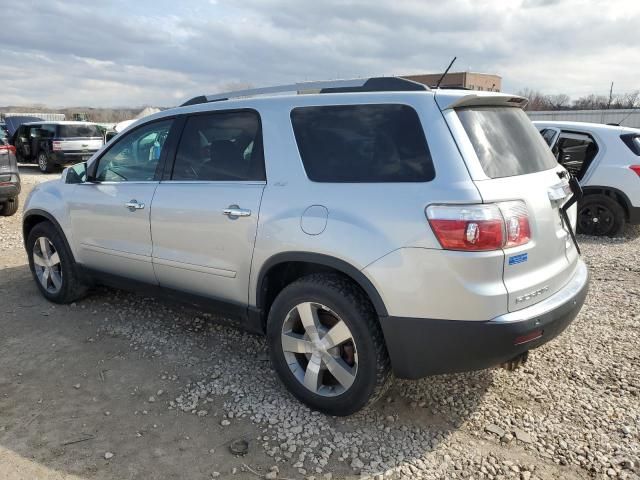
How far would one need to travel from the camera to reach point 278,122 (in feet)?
10.2

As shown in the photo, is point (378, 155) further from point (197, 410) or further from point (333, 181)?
point (197, 410)

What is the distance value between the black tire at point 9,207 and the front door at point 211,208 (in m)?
6.79

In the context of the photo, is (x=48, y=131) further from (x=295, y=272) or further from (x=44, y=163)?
(x=295, y=272)

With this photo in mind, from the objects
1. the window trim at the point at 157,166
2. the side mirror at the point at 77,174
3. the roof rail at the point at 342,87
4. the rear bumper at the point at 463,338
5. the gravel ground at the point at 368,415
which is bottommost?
the gravel ground at the point at 368,415

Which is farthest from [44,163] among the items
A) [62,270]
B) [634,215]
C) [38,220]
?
[634,215]

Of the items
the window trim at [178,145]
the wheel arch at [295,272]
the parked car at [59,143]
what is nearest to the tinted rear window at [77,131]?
the parked car at [59,143]

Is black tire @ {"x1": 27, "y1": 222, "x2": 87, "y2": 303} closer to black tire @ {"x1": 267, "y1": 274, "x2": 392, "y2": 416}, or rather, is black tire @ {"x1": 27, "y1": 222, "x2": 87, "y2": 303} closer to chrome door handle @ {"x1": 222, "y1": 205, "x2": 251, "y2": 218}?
chrome door handle @ {"x1": 222, "y1": 205, "x2": 251, "y2": 218}

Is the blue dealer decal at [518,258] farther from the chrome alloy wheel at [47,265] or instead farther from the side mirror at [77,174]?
the chrome alloy wheel at [47,265]

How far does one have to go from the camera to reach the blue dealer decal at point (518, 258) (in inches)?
96.1

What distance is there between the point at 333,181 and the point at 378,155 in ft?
0.93

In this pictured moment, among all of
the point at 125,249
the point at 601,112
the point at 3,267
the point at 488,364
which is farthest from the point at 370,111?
the point at 601,112

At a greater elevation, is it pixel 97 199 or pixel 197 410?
→ pixel 97 199

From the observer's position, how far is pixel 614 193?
725 cm

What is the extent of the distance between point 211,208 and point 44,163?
1567cm
